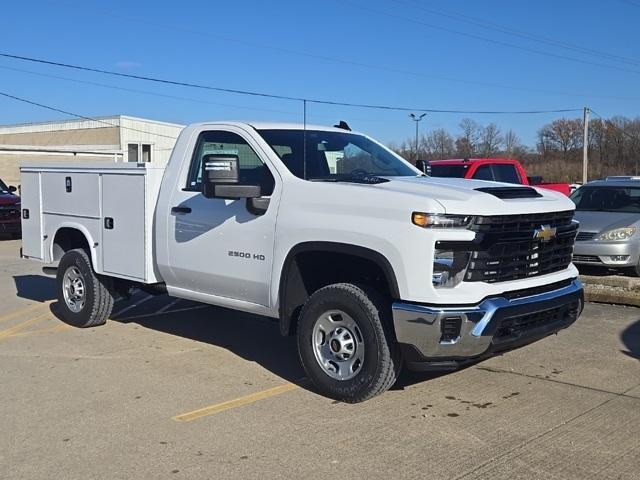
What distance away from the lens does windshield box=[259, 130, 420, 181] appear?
593 cm

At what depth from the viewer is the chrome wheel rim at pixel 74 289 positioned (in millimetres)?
7805

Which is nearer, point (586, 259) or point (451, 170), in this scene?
point (586, 259)

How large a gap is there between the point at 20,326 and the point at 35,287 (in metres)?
2.94

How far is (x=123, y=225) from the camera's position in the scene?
23.0ft

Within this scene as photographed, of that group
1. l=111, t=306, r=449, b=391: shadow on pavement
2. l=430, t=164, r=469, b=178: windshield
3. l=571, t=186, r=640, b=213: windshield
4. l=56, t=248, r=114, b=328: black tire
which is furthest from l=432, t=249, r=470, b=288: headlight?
l=430, t=164, r=469, b=178: windshield

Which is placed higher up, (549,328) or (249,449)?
(549,328)

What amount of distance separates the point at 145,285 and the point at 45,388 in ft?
5.77

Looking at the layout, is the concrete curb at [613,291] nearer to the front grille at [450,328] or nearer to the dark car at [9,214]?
the front grille at [450,328]

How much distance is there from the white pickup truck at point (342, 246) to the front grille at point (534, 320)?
0.7 inches

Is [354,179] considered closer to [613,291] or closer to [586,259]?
[613,291]

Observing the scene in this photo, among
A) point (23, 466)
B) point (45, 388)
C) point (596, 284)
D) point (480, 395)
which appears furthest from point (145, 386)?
point (596, 284)

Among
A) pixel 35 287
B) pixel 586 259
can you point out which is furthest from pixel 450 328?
pixel 35 287

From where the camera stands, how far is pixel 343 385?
205 inches

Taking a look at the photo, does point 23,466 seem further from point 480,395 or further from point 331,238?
point 480,395
